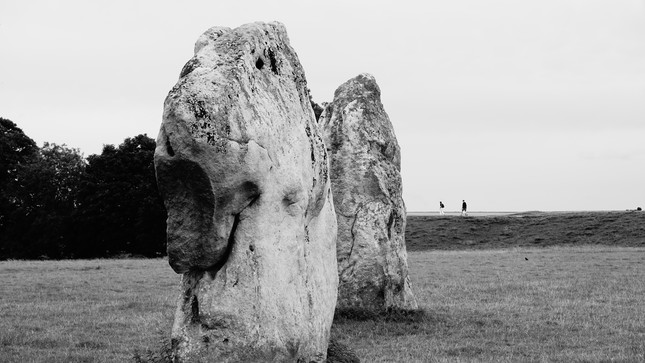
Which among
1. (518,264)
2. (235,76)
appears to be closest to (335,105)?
(235,76)

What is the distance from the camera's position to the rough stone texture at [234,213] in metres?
7.86

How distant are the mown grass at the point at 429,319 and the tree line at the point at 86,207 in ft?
80.9

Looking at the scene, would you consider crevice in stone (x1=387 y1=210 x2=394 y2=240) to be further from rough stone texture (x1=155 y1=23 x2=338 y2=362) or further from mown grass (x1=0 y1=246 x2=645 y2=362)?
rough stone texture (x1=155 y1=23 x2=338 y2=362)

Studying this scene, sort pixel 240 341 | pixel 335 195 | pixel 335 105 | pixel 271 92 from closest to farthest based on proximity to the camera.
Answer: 1. pixel 240 341
2. pixel 271 92
3. pixel 335 195
4. pixel 335 105

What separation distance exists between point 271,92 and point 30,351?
667 cm

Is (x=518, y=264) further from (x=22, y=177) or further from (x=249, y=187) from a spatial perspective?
(x=22, y=177)

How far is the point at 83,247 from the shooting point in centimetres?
5406

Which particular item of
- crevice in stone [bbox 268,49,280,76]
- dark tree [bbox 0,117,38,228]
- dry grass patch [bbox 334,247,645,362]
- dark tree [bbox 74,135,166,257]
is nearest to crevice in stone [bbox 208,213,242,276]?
crevice in stone [bbox 268,49,280,76]

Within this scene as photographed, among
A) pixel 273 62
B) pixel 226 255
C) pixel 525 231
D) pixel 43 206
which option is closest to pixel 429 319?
pixel 273 62

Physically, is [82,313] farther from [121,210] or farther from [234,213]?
[121,210]

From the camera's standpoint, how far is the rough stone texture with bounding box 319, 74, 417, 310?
1662 centimetres

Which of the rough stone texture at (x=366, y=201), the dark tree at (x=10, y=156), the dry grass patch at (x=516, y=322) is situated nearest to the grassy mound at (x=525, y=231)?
the dry grass patch at (x=516, y=322)

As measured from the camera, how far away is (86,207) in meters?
54.1

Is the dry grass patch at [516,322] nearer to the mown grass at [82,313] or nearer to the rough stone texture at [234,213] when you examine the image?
the mown grass at [82,313]
